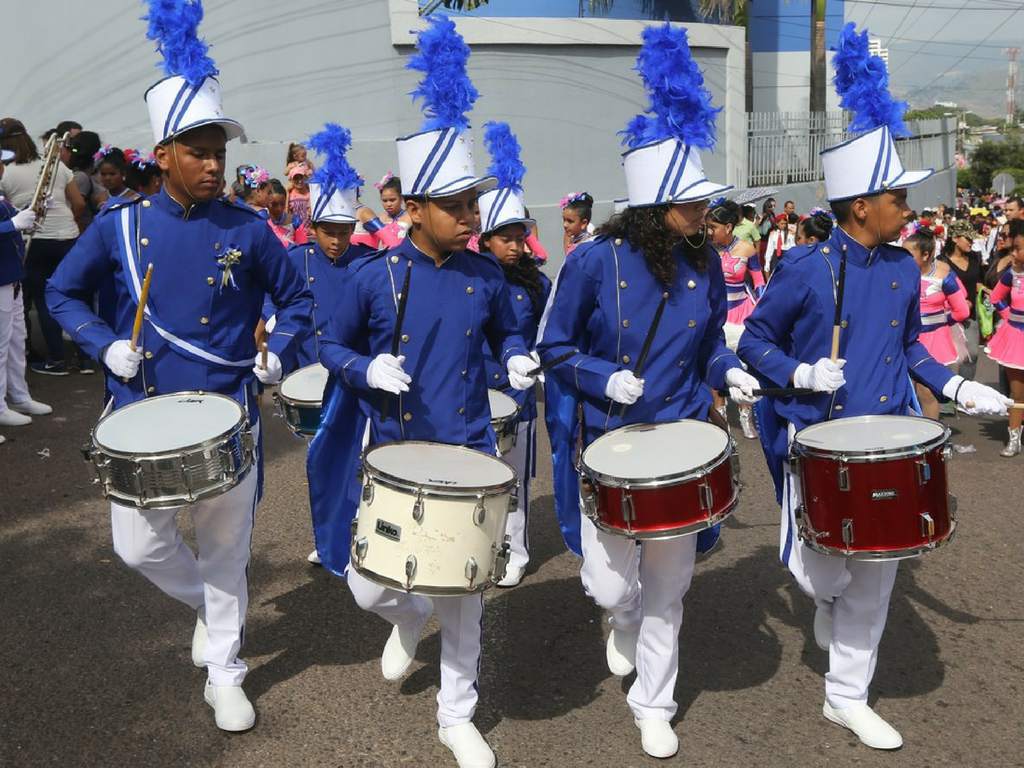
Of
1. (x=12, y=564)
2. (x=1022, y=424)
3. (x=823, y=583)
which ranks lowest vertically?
(x=1022, y=424)

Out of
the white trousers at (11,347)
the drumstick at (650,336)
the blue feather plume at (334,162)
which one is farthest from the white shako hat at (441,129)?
the white trousers at (11,347)

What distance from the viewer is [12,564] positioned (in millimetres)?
5969

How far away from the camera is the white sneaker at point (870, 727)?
4.06 m

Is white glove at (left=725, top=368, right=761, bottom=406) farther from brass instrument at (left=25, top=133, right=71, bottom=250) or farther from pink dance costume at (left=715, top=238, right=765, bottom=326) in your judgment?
brass instrument at (left=25, top=133, right=71, bottom=250)

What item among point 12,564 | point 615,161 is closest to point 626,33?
point 615,161

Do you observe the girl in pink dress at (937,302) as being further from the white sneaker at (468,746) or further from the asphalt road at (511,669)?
the white sneaker at (468,746)

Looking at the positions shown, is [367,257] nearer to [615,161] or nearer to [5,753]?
[5,753]

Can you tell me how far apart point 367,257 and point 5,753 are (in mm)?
2159

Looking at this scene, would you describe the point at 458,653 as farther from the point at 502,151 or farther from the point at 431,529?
the point at 502,151

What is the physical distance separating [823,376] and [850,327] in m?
0.33

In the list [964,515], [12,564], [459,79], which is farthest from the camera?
[964,515]

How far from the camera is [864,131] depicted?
457 cm

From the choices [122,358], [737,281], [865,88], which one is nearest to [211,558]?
[122,358]

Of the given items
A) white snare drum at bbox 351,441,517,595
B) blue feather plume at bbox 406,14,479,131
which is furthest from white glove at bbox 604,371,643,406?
blue feather plume at bbox 406,14,479,131
